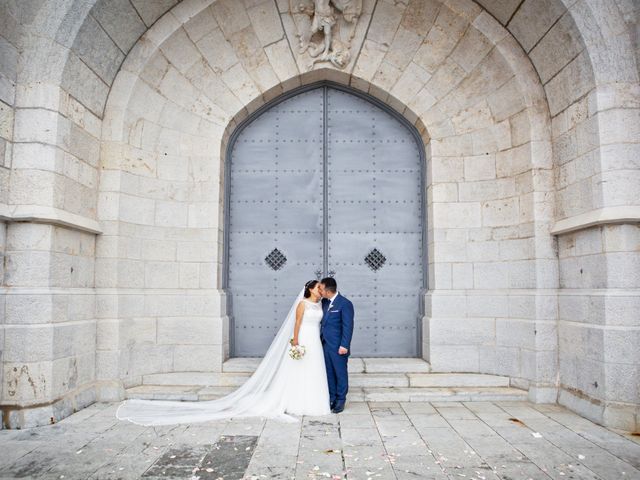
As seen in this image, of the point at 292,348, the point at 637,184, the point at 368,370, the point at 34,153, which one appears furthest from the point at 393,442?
the point at 34,153

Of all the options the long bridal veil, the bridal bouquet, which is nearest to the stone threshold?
the long bridal veil

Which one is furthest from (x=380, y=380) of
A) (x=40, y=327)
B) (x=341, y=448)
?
(x=40, y=327)

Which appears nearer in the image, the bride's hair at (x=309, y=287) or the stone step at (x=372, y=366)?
the bride's hair at (x=309, y=287)

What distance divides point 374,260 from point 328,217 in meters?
0.94

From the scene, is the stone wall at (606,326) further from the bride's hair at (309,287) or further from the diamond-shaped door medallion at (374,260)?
the bride's hair at (309,287)

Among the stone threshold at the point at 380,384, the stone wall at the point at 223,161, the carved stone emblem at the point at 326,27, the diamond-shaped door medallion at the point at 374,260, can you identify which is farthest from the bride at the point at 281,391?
the carved stone emblem at the point at 326,27

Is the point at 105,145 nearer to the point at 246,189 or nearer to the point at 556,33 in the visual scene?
the point at 246,189

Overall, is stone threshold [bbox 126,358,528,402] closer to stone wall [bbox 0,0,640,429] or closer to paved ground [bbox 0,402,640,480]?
stone wall [bbox 0,0,640,429]

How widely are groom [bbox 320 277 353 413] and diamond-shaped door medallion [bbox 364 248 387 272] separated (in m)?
1.49

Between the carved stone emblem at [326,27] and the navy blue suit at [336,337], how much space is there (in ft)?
11.6

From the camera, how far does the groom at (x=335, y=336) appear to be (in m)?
5.62

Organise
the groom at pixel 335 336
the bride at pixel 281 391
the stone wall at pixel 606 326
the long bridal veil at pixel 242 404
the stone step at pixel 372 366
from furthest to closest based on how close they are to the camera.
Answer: the stone step at pixel 372 366, the groom at pixel 335 336, the bride at pixel 281 391, the long bridal veil at pixel 242 404, the stone wall at pixel 606 326

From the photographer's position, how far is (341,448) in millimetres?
4305

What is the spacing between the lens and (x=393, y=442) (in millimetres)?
4453
